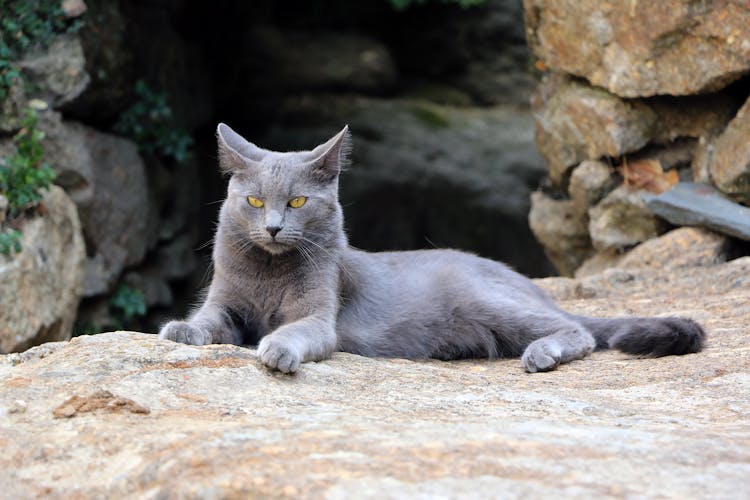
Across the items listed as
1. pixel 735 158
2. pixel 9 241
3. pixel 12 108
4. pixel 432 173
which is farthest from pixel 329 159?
pixel 432 173

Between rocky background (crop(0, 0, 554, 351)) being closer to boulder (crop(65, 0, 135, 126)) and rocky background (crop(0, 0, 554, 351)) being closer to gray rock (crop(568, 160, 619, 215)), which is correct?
boulder (crop(65, 0, 135, 126))

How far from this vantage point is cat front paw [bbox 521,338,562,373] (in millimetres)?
3844

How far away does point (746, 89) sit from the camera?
19.1ft

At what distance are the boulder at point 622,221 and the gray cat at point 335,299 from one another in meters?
1.98

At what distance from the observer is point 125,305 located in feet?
24.0

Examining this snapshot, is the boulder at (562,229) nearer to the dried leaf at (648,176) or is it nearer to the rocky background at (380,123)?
the rocky background at (380,123)

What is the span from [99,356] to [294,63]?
6.51m

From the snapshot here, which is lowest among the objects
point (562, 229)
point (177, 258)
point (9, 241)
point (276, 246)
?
point (177, 258)

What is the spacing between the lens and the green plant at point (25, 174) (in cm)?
589

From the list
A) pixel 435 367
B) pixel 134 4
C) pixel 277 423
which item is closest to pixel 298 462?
pixel 277 423

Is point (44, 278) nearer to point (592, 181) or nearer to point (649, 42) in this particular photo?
point (592, 181)

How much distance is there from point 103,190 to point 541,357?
4.38 meters

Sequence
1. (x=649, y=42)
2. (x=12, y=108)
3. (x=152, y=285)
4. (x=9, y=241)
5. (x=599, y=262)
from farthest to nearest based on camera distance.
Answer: (x=152, y=285) → (x=599, y=262) → (x=12, y=108) → (x=649, y=42) → (x=9, y=241)

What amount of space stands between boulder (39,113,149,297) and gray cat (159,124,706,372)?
2.98 metres
